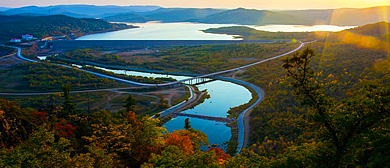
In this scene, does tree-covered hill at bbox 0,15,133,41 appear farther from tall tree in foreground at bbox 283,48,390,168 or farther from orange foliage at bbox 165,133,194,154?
tall tree in foreground at bbox 283,48,390,168

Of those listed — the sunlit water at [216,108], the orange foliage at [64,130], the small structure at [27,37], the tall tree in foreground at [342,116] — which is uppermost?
the tall tree in foreground at [342,116]

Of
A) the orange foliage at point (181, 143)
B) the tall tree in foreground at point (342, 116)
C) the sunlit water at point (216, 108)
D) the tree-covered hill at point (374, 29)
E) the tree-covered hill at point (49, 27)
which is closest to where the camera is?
the tall tree in foreground at point (342, 116)

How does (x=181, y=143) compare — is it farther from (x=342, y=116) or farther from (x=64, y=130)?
(x=342, y=116)

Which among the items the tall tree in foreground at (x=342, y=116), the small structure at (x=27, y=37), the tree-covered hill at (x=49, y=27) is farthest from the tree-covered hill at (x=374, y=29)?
the tree-covered hill at (x=49, y=27)

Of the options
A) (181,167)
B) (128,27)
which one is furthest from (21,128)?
(128,27)

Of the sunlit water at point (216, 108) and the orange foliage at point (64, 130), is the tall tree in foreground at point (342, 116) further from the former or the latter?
the sunlit water at point (216, 108)

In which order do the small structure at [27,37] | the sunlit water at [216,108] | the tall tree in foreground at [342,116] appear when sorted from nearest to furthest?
the tall tree in foreground at [342,116] → the sunlit water at [216,108] → the small structure at [27,37]
